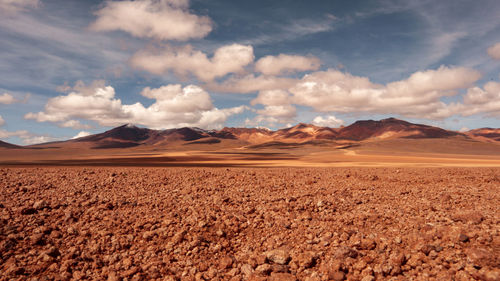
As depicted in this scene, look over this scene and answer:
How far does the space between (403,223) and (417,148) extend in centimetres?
10972

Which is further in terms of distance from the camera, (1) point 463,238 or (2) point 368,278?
(1) point 463,238

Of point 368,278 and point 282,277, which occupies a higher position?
point 368,278

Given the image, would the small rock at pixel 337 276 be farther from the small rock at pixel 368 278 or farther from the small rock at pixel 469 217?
the small rock at pixel 469 217

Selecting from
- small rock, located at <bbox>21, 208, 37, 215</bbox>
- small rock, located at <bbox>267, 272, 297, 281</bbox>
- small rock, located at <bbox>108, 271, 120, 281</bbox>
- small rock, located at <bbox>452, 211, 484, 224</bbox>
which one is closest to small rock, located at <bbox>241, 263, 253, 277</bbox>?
small rock, located at <bbox>267, 272, 297, 281</bbox>

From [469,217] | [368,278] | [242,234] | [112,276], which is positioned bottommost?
[112,276]

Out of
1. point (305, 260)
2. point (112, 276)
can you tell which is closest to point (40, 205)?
point (112, 276)

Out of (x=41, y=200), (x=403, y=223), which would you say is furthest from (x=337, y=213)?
(x=41, y=200)

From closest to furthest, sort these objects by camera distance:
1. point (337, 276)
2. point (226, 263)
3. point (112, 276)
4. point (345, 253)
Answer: point (337, 276) < point (112, 276) < point (345, 253) < point (226, 263)

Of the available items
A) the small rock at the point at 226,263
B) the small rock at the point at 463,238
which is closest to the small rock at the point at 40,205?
the small rock at the point at 226,263

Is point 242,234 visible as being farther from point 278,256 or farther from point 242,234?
point 278,256

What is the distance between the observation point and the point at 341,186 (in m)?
12.2

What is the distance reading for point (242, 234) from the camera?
7059 millimetres

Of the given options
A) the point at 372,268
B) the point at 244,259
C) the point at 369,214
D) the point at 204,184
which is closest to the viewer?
the point at 372,268

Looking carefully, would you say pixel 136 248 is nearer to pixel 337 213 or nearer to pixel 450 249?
pixel 337 213
